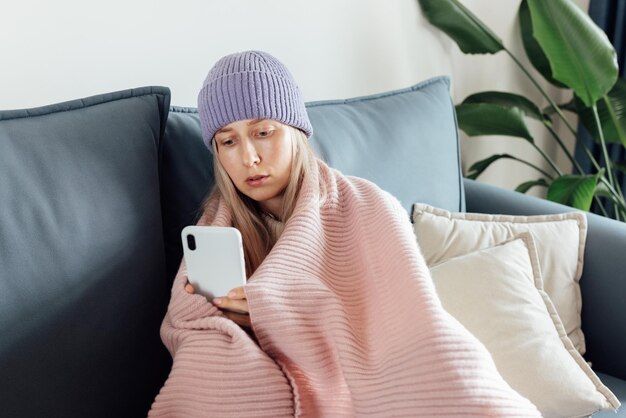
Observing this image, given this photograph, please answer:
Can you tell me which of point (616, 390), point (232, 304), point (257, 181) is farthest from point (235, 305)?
point (616, 390)

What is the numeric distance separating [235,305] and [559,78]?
1.26 m

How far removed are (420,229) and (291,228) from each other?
0.46 metres

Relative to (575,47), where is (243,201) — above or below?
below

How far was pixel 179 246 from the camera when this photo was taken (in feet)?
4.03

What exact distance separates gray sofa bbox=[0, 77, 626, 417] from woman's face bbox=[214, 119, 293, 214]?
10cm

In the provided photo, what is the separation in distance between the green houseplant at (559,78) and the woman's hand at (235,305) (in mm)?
1115

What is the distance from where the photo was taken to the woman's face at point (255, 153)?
1.15 m

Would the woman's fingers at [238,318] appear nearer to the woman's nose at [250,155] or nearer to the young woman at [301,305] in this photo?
the young woman at [301,305]

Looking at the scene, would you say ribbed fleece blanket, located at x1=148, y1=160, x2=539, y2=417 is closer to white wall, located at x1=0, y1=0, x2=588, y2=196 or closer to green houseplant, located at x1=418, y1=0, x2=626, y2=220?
white wall, located at x1=0, y1=0, x2=588, y2=196

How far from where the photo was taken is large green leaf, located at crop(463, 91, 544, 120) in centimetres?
209

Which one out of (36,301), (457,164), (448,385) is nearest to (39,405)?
(36,301)

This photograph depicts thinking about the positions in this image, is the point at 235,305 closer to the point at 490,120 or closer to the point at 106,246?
the point at 106,246

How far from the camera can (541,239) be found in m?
1.44

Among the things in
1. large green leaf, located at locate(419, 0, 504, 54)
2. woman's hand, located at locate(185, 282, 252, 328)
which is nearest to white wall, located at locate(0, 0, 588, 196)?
large green leaf, located at locate(419, 0, 504, 54)
